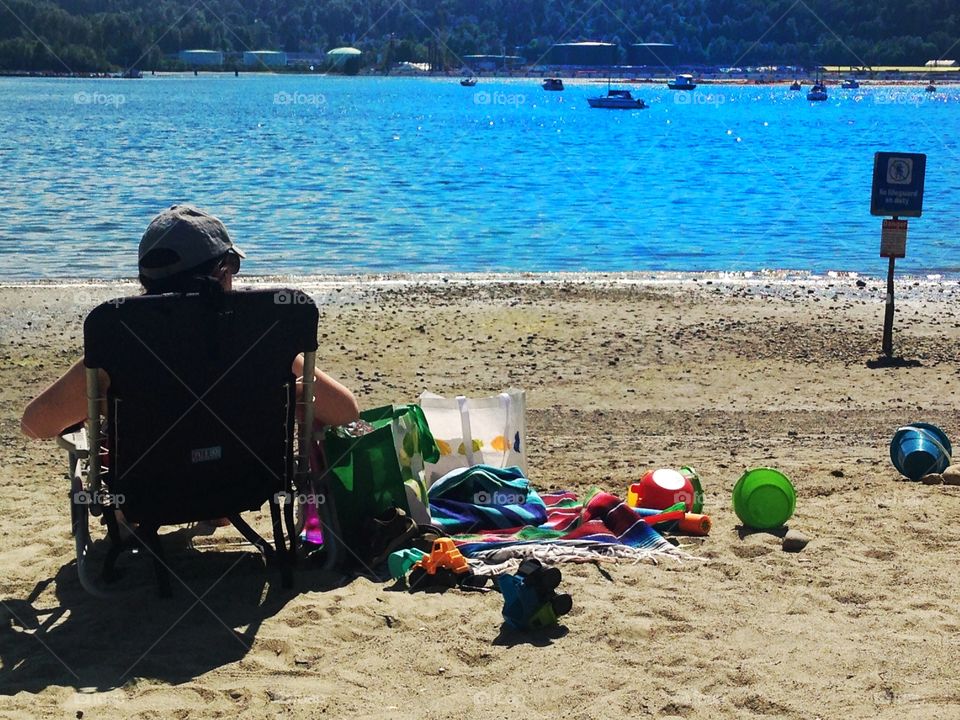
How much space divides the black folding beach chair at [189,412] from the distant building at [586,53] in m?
165

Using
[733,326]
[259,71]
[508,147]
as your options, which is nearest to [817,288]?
[733,326]

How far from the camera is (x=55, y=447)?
6.91 m

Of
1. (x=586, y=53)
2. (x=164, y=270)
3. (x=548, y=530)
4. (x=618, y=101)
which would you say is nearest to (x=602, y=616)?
(x=548, y=530)

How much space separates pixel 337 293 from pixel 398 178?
75.0ft

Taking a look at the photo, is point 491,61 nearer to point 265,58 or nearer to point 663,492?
point 265,58

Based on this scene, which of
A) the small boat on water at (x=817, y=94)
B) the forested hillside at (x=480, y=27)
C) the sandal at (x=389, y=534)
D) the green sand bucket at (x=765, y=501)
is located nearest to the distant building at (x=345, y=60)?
the forested hillside at (x=480, y=27)

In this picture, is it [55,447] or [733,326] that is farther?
[733,326]

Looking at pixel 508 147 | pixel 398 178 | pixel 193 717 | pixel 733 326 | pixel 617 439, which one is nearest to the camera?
pixel 193 717

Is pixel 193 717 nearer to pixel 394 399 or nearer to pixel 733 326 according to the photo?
pixel 394 399

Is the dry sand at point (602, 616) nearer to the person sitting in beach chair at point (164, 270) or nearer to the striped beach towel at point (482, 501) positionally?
the striped beach towel at point (482, 501)

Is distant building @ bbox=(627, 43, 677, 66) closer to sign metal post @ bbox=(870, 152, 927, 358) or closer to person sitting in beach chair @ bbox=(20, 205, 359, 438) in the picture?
sign metal post @ bbox=(870, 152, 927, 358)

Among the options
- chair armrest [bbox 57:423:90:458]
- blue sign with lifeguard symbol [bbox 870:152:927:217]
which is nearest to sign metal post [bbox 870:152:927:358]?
blue sign with lifeguard symbol [bbox 870:152:927:217]

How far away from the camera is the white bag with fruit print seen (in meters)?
5.51

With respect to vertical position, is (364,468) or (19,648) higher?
(364,468)
